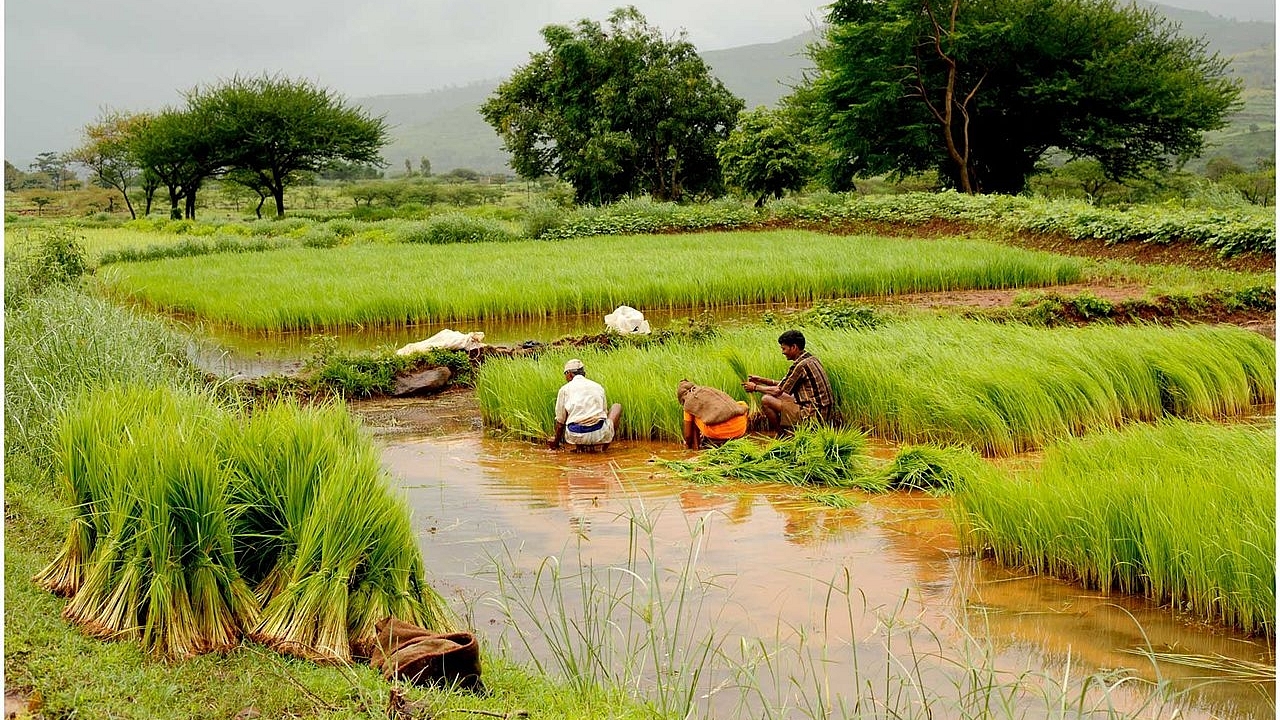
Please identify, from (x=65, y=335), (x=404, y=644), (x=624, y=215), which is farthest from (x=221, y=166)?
(x=404, y=644)

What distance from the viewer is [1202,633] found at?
4043 mm

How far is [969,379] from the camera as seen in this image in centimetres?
748

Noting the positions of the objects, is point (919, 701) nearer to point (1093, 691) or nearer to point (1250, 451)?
point (1093, 691)

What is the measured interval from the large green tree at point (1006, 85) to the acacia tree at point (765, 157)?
1.21 meters

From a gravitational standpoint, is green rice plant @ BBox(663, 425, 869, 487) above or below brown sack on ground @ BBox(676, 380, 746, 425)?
below

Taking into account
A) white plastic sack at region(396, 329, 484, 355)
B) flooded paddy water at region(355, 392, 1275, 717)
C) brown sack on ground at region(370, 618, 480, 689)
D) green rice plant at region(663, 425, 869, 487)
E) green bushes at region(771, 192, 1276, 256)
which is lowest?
flooded paddy water at region(355, 392, 1275, 717)

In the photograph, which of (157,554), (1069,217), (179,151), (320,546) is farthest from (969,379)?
(179,151)

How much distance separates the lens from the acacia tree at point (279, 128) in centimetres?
4384

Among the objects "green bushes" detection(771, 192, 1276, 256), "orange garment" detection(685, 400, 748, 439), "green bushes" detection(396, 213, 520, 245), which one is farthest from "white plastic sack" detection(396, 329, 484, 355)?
"green bushes" detection(396, 213, 520, 245)

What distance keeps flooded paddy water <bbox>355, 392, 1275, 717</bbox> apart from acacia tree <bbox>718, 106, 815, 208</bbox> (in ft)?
84.3

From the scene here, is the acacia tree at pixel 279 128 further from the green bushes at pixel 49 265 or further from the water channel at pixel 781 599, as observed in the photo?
the water channel at pixel 781 599

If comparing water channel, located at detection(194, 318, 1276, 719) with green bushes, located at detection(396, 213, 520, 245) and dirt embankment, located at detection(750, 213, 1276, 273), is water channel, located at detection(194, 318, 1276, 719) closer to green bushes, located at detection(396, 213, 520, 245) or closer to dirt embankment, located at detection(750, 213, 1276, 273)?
dirt embankment, located at detection(750, 213, 1276, 273)

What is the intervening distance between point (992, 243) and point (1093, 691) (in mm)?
17321

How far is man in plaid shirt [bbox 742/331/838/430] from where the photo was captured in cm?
744
